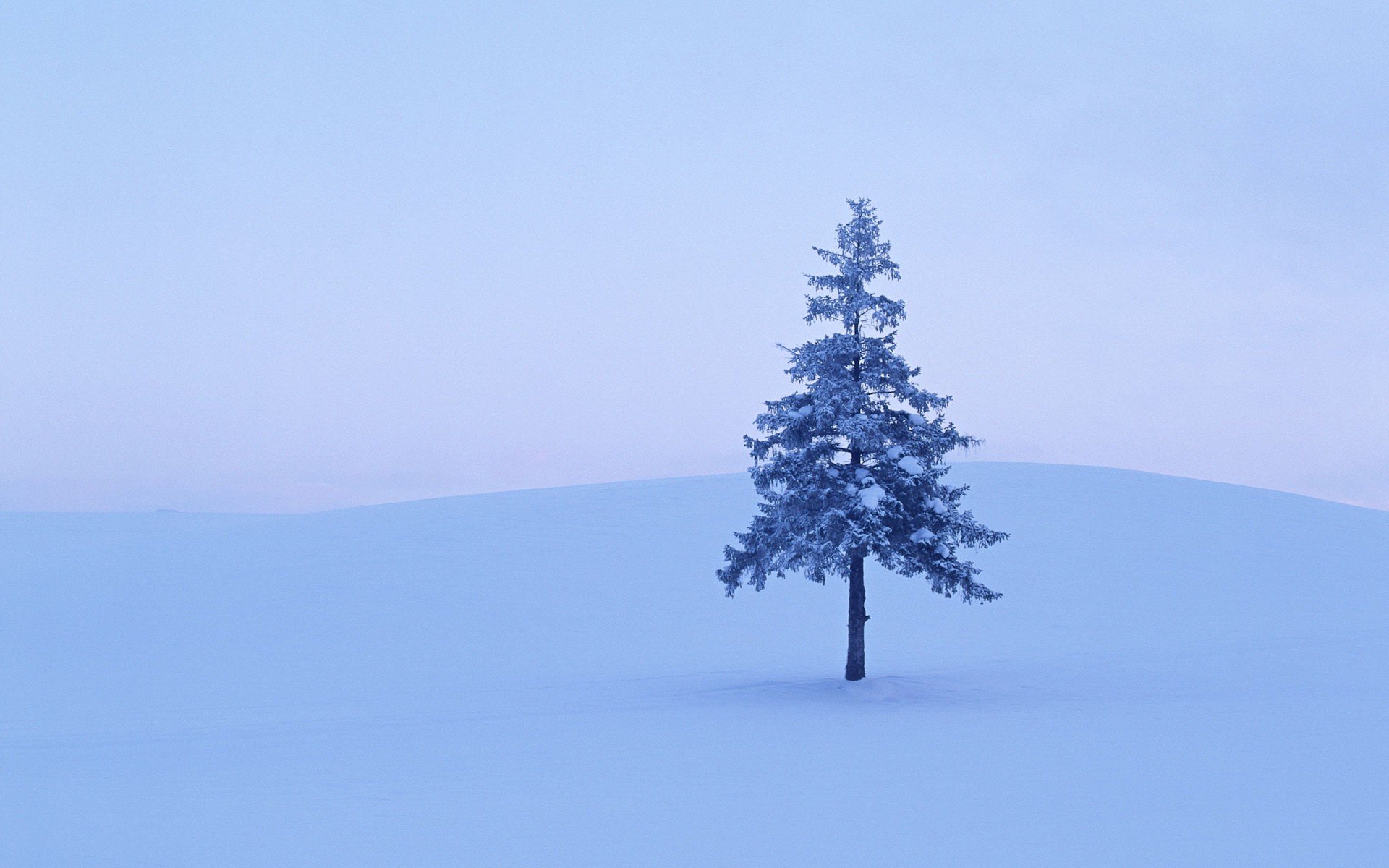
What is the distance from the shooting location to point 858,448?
19.9m

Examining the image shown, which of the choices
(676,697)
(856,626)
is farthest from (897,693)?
(676,697)

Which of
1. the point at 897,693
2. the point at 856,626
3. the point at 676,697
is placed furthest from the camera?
the point at 856,626

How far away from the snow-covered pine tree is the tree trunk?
53mm

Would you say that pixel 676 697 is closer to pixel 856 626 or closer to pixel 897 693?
pixel 856 626

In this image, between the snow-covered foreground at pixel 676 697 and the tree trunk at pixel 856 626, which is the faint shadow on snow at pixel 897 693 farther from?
the tree trunk at pixel 856 626

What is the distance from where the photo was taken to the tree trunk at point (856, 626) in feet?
66.6

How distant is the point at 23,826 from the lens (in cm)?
1061

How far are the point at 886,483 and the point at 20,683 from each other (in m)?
19.4

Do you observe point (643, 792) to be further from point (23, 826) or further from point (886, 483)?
point (886, 483)

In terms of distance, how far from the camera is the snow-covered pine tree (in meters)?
19.3

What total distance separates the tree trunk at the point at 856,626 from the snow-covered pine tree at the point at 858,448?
0.17 ft

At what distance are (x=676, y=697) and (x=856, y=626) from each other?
4082 millimetres

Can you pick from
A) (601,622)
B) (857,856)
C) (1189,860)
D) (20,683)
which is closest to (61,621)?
(20,683)

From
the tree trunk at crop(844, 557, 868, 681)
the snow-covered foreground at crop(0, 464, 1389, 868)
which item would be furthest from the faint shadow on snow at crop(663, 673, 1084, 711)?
the tree trunk at crop(844, 557, 868, 681)
